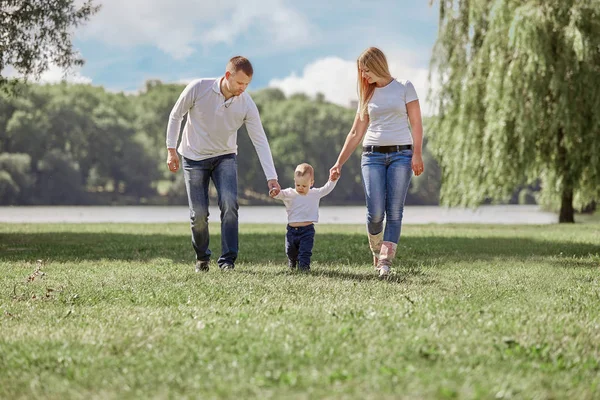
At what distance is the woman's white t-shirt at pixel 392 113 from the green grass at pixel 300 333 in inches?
58.6

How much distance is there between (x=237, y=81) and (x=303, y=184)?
1410mm

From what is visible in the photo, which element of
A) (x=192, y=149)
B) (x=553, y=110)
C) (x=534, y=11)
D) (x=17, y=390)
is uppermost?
(x=534, y=11)

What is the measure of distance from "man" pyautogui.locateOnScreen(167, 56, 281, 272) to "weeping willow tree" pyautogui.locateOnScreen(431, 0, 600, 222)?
13.5 meters

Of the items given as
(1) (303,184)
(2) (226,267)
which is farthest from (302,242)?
(2) (226,267)

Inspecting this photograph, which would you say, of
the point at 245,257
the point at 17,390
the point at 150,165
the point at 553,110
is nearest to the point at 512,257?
the point at 245,257

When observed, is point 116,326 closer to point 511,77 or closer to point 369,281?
point 369,281

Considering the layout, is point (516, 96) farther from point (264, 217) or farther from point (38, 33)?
point (264, 217)

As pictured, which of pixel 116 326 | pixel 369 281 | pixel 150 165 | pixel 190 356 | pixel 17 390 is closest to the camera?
pixel 17 390

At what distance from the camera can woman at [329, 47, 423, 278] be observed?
315 inches

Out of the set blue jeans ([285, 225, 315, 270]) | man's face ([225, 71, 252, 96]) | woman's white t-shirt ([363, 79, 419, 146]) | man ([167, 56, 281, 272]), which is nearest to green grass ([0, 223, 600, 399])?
blue jeans ([285, 225, 315, 270])

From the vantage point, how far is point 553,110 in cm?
2100

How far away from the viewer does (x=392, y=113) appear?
8.02 metres

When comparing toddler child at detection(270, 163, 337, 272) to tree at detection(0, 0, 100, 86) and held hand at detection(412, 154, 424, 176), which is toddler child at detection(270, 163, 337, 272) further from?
tree at detection(0, 0, 100, 86)

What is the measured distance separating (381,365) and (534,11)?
59.5 ft
